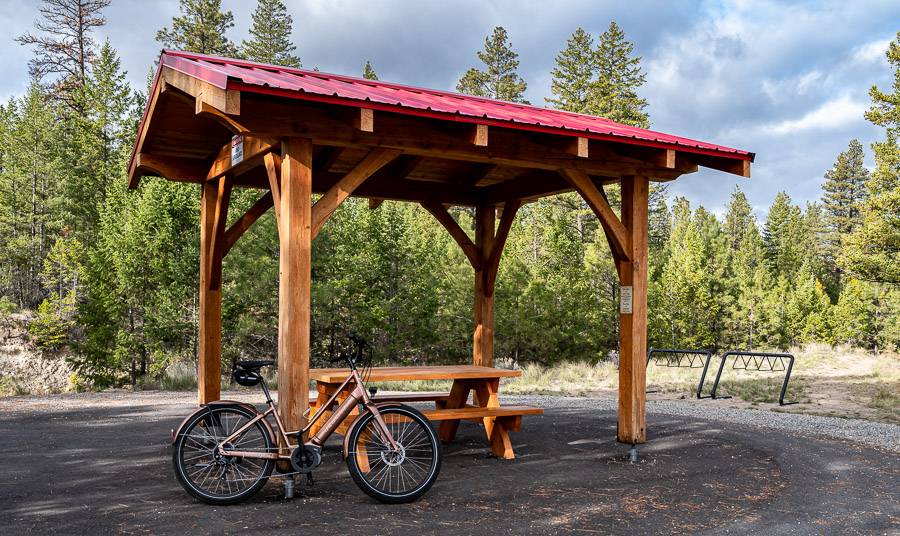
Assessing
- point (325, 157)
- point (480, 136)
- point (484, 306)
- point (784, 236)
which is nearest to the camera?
point (480, 136)

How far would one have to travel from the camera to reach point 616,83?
31.4 metres

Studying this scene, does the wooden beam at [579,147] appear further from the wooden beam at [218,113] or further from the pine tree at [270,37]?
the pine tree at [270,37]

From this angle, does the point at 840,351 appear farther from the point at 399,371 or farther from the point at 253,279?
the point at 399,371

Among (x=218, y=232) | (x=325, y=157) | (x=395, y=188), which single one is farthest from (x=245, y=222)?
(x=395, y=188)

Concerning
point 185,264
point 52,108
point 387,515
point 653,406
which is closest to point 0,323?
point 185,264

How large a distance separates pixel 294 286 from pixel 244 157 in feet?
5.12

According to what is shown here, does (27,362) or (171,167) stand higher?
(171,167)

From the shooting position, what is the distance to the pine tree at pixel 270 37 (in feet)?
107

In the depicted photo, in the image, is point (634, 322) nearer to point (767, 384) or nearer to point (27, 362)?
point (767, 384)

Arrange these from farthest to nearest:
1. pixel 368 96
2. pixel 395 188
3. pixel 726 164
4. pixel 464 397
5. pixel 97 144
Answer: pixel 97 144 < pixel 395 188 < pixel 726 164 < pixel 464 397 < pixel 368 96

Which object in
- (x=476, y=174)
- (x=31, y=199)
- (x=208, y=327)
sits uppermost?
(x=31, y=199)

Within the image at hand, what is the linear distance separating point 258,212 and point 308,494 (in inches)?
156

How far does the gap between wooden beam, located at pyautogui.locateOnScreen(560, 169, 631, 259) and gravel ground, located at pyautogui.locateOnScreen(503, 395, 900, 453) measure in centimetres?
331

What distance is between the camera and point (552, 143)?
22.5ft
